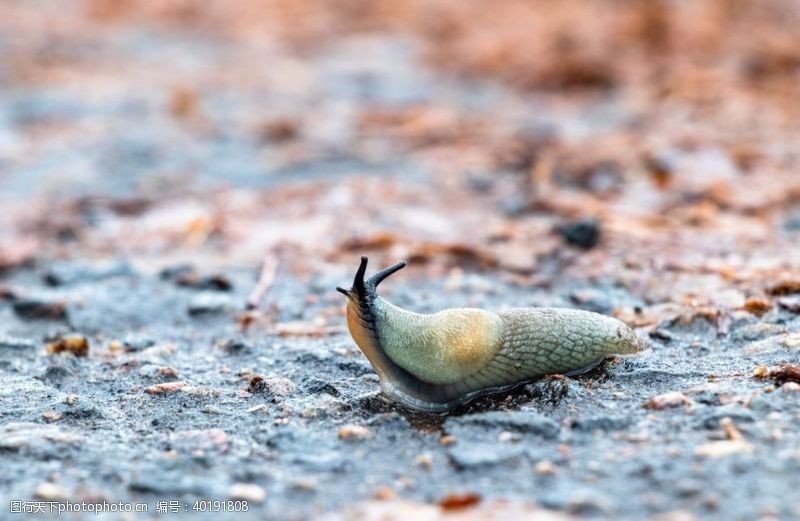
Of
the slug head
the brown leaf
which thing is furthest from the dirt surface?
the slug head

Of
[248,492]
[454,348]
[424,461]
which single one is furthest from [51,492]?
[454,348]

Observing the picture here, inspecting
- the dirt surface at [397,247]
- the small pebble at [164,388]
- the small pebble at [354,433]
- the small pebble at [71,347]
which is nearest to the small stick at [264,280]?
the dirt surface at [397,247]

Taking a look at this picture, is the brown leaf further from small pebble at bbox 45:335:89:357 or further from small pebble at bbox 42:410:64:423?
small pebble at bbox 45:335:89:357

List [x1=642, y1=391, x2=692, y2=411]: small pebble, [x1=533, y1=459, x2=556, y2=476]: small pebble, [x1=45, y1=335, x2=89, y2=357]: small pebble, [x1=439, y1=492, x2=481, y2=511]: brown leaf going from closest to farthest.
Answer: [x1=439, y1=492, x2=481, y2=511]: brown leaf
[x1=533, y1=459, x2=556, y2=476]: small pebble
[x1=642, y1=391, x2=692, y2=411]: small pebble
[x1=45, y1=335, x2=89, y2=357]: small pebble

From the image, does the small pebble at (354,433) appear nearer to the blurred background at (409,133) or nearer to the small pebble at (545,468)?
the small pebble at (545,468)

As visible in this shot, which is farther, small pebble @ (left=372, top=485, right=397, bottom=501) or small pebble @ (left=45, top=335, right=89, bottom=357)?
small pebble @ (left=45, top=335, right=89, bottom=357)

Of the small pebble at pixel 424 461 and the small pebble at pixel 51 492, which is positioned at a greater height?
the small pebble at pixel 424 461

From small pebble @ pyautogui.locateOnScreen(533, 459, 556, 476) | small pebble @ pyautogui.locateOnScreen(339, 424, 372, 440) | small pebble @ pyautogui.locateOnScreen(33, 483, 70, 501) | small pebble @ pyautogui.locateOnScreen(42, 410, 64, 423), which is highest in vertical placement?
small pebble @ pyautogui.locateOnScreen(533, 459, 556, 476)
